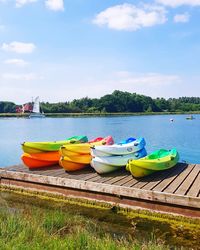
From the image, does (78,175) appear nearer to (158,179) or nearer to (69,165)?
(69,165)

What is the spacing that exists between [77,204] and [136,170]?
60.6 inches

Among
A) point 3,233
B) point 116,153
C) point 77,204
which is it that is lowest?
point 77,204

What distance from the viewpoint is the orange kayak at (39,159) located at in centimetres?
927

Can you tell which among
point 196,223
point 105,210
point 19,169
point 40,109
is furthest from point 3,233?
point 40,109

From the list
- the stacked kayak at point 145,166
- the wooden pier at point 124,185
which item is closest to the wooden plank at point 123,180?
the wooden pier at point 124,185

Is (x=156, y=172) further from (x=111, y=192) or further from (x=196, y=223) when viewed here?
(x=196, y=223)

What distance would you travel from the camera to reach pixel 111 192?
284 inches

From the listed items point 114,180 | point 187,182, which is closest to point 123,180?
point 114,180

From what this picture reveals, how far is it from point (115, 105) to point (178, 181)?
103 m

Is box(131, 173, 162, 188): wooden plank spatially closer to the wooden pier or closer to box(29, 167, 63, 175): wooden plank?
the wooden pier

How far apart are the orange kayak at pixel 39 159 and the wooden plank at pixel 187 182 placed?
12.2 ft

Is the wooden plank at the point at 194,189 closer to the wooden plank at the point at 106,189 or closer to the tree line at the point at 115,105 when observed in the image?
the wooden plank at the point at 106,189

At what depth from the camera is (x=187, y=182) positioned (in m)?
7.33

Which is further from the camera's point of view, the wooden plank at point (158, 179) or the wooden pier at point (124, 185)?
the wooden plank at point (158, 179)
